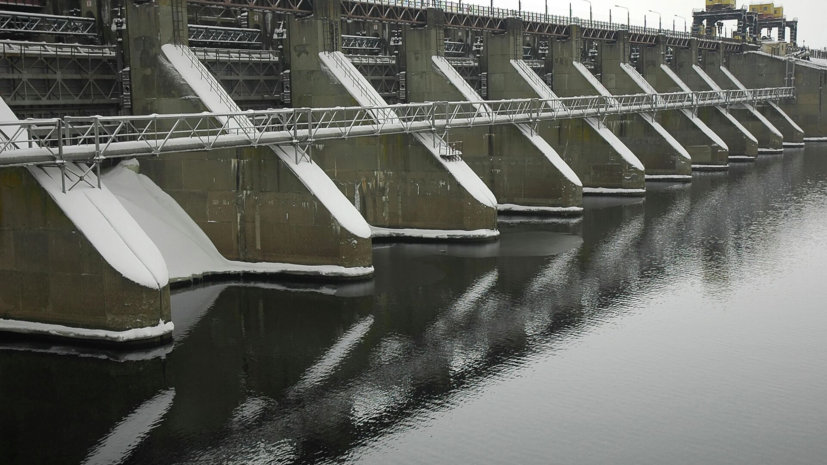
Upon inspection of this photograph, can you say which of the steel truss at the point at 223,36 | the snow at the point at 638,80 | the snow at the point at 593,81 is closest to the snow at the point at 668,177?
the snow at the point at 593,81

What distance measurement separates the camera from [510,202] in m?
38.0

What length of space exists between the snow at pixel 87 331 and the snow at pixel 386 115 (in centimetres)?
1329

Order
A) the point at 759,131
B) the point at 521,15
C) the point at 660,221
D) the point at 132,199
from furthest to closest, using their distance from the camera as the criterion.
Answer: the point at 759,131 → the point at 521,15 → the point at 660,221 → the point at 132,199

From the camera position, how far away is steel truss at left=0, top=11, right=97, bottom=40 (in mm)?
27672

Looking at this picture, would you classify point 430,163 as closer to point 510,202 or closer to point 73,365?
point 510,202

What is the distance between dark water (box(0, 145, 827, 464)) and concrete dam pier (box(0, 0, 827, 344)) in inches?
55.9

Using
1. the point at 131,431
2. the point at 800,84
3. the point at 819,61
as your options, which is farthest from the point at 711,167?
the point at 131,431

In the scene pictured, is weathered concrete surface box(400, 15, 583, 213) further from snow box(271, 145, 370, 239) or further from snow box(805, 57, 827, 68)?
snow box(805, 57, 827, 68)

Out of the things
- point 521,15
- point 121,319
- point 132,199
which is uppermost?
point 521,15

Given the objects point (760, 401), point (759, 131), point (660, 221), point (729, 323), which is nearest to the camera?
point (760, 401)

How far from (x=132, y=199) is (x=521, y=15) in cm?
2920

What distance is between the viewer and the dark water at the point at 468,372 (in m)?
14.2

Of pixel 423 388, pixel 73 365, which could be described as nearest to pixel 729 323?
pixel 423 388

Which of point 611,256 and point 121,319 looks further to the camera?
point 611,256
